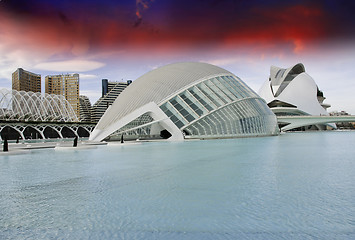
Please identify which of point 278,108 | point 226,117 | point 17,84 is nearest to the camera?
point 226,117

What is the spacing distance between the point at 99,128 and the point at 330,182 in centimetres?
2771

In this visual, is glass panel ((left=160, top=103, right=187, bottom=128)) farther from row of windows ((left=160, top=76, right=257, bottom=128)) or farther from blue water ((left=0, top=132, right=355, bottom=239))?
blue water ((left=0, top=132, right=355, bottom=239))

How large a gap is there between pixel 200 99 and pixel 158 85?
537 centimetres

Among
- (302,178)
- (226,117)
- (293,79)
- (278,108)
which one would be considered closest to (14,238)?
(302,178)

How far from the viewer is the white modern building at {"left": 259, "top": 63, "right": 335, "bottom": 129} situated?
86.9 meters

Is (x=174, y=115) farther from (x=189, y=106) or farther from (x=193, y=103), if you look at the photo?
(x=193, y=103)

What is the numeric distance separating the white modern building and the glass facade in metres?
48.0

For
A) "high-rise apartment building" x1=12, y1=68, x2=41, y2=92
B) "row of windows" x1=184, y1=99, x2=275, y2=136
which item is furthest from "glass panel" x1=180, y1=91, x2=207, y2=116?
"high-rise apartment building" x1=12, y1=68, x2=41, y2=92

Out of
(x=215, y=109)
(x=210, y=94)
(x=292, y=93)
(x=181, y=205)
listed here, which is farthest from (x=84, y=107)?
(x=181, y=205)

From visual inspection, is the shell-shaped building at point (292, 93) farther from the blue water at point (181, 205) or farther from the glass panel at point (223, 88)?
the blue water at point (181, 205)

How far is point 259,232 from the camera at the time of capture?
491 centimetres

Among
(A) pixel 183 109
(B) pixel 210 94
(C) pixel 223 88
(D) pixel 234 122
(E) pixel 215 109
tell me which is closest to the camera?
(A) pixel 183 109

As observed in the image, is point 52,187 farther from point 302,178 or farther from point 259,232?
point 302,178

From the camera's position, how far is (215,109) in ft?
113
